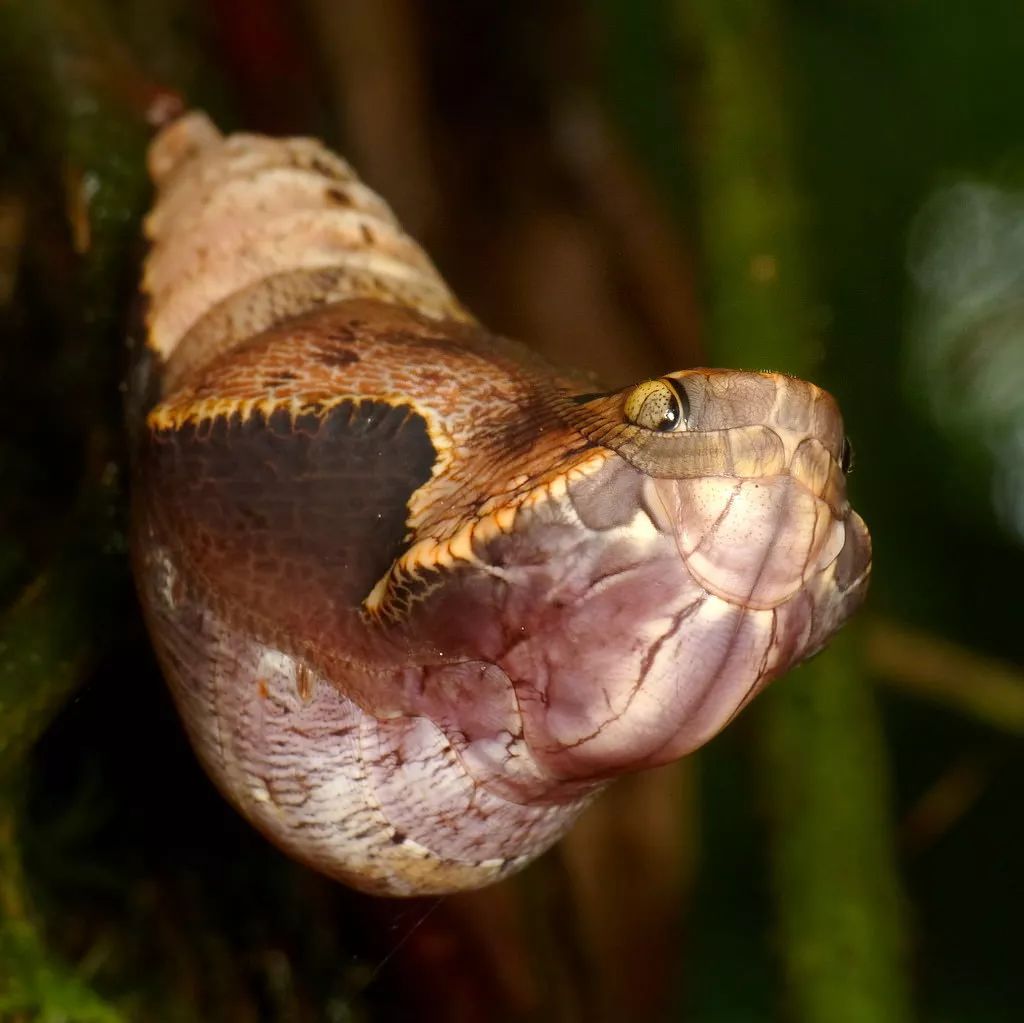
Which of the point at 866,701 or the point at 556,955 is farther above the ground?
the point at 866,701

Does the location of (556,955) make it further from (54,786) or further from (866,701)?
(54,786)

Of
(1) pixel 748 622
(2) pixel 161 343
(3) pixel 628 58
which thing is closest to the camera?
(1) pixel 748 622

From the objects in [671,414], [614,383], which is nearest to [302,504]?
[671,414]

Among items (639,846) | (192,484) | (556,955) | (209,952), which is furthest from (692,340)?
(192,484)

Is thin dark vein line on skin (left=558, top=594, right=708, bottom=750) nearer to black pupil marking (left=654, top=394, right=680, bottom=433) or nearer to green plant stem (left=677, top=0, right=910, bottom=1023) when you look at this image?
black pupil marking (left=654, top=394, right=680, bottom=433)

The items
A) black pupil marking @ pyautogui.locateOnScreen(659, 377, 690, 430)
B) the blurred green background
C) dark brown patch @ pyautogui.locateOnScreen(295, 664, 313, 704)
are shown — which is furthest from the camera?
the blurred green background

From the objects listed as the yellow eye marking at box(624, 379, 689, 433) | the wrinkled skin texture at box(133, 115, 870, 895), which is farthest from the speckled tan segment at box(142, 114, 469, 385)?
the yellow eye marking at box(624, 379, 689, 433)
